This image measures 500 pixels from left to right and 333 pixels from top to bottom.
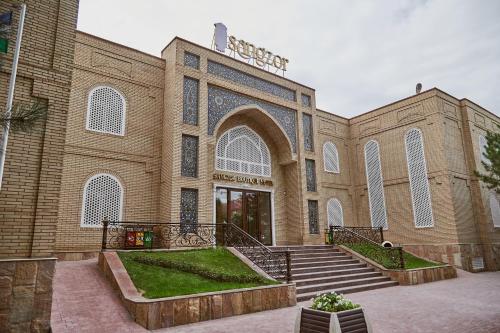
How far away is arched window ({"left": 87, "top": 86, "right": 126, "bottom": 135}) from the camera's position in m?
10.9

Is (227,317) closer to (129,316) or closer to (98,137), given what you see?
(129,316)

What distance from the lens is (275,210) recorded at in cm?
1458

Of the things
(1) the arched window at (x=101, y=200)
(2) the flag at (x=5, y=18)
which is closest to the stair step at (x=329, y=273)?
(1) the arched window at (x=101, y=200)

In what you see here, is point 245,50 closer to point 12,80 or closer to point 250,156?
point 250,156

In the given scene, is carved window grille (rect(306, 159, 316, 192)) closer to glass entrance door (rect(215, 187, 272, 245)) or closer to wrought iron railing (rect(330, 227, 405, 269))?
glass entrance door (rect(215, 187, 272, 245))

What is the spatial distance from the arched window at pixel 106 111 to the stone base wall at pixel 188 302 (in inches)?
187

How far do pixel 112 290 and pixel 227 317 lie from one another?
2.39m

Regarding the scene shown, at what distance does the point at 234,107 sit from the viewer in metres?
13.4

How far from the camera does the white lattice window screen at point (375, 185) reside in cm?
1678

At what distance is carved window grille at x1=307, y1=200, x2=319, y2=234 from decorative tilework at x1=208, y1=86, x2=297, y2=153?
2.44m

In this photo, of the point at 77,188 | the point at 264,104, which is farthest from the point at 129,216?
the point at 264,104

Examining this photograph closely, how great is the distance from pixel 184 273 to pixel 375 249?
758 centimetres

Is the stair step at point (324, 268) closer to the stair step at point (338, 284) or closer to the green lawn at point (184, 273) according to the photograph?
the stair step at point (338, 284)

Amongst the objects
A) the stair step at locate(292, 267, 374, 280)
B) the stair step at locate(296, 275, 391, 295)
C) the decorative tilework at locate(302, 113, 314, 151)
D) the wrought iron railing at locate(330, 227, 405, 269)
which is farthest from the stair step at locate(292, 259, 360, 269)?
the decorative tilework at locate(302, 113, 314, 151)
